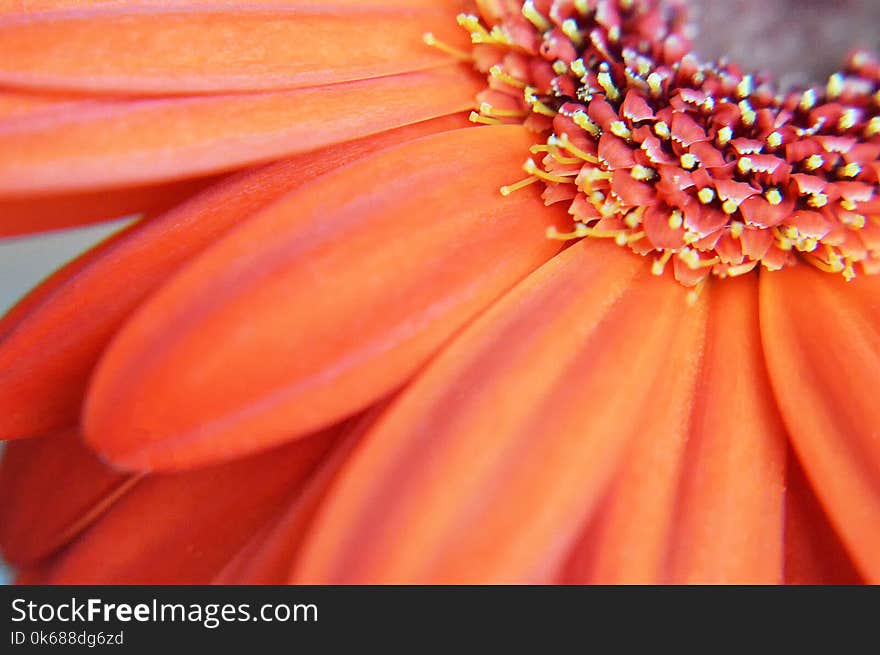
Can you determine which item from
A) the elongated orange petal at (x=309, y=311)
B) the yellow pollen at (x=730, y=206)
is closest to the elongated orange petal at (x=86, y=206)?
the elongated orange petal at (x=309, y=311)

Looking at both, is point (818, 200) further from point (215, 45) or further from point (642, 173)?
point (215, 45)

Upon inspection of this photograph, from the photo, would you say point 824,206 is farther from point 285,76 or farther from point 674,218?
point 285,76

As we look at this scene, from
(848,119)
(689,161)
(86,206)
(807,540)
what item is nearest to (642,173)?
(689,161)

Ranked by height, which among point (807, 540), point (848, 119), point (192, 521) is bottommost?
point (807, 540)
